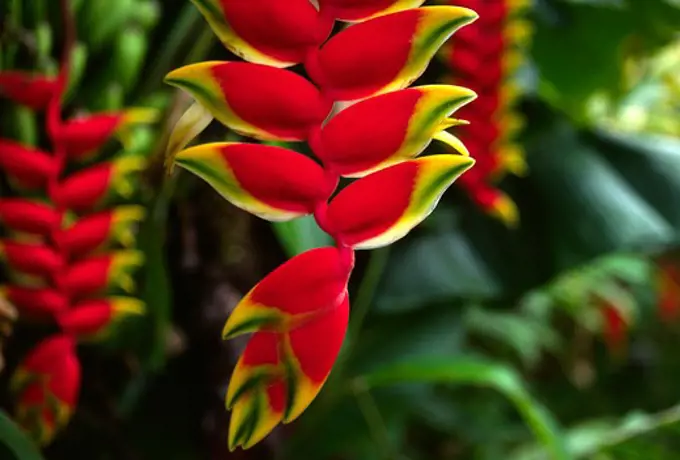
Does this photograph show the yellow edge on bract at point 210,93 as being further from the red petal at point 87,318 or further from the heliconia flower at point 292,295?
the red petal at point 87,318

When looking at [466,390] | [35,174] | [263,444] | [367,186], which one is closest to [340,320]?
[367,186]

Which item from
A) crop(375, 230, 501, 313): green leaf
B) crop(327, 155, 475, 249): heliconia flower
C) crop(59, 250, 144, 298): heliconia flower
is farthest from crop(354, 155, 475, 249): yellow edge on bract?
crop(375, 230, 501, 313): green leaf

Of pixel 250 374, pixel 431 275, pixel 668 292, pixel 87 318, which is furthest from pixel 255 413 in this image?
pixel 668 292

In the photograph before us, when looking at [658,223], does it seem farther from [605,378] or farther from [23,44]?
[605,378]

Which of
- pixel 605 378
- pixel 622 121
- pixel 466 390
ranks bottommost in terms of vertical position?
pixel 605 378

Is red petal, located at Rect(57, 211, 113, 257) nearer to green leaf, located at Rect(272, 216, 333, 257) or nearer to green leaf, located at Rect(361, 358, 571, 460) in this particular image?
green leaf, located at Rect(272, 216, 333, 257)
